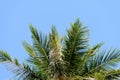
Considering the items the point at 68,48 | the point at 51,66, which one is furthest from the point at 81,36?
the point at 51,66

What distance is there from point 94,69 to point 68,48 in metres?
1.18

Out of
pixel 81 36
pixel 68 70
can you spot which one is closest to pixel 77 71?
A: pixel 68 70

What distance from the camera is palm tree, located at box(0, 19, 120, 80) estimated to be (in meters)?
15.6

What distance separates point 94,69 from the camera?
16109 millimetres

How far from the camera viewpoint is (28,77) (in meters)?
16.1

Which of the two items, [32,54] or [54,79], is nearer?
[54,79]

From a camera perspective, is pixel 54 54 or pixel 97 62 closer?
pixel 54 54

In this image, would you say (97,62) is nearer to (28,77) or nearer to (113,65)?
(113,65)

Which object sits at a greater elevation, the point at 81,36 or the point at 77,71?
the point at 81,36

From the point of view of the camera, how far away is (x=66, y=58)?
16125mm

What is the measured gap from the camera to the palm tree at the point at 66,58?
1562 centimetres

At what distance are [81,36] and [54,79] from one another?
2.05 metres

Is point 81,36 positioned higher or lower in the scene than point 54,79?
higher

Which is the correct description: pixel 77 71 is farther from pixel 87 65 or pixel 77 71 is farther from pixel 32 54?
pixel 32 54
